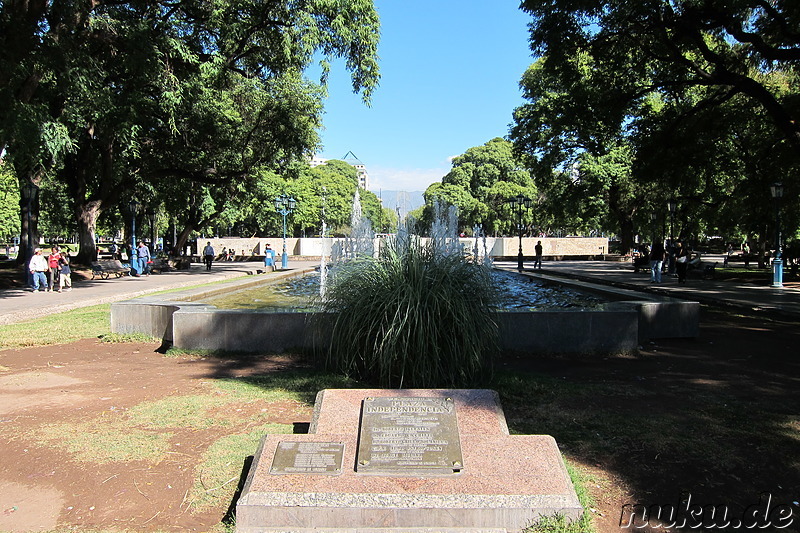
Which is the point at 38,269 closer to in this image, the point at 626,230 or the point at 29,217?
the point at 29,217

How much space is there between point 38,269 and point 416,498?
18.1m

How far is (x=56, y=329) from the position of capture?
9891 millimetres

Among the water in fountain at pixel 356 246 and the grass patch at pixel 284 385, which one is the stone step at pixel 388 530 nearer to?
the grass patch at pixel 284 385

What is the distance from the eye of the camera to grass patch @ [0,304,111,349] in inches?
349

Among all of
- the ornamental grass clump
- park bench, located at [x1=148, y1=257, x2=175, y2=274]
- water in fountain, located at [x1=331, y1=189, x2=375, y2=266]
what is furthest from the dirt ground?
park bench, located at [x1=148, y1=257, x2=175, y2=274]

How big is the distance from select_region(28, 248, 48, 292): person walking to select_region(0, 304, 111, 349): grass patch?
6.09 metres

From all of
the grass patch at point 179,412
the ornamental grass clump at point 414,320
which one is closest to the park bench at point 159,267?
the grass patch at point 179,412

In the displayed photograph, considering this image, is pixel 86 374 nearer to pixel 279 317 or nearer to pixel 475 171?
pixel 279 317

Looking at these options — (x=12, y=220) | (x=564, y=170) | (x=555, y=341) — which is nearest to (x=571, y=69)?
(x=555, y=341)

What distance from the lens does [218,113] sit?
72.0 feet

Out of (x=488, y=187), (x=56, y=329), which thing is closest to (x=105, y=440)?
(x=56, y=329)

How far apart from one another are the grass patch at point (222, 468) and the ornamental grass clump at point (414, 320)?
3.72ft

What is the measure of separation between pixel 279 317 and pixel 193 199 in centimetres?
2762

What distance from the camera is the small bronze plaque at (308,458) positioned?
322 centimetres
